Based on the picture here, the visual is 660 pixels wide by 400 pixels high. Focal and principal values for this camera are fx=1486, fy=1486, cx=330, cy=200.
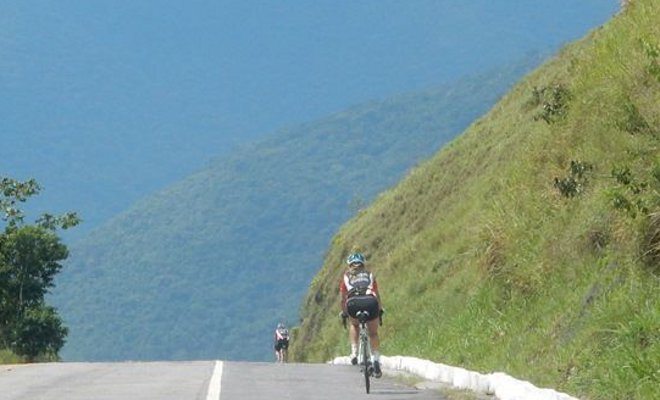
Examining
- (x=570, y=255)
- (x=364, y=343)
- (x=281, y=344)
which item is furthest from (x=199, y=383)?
(x=281, y=344)

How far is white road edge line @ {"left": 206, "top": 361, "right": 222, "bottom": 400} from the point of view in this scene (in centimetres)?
1695

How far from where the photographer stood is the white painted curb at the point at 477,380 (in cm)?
1321

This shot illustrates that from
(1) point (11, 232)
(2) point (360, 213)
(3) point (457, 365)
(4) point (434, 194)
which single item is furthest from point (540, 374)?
(1) point (11, 232)

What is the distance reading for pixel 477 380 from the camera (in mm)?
16547

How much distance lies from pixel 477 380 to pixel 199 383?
4477 mm

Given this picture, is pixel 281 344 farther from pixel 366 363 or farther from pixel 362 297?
pixel 366 363

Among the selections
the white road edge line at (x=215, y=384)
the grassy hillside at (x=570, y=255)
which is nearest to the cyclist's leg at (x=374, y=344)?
the grassy hillside at (x=570, y=255)

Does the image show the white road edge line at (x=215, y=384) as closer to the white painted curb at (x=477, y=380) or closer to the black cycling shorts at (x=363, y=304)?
the black cycling shorts at (x=363, y=304)

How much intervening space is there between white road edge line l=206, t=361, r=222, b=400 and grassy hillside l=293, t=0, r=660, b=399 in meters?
3.23

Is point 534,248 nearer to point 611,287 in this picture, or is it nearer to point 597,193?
point 597,193

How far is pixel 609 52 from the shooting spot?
2141 cm

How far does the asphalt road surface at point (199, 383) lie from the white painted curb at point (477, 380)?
0.43 meters

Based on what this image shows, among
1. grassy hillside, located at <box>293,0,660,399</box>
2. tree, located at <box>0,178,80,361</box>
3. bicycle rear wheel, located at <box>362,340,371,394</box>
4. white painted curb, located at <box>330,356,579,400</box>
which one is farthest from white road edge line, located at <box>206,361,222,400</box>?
tree, located at <box>0,178,80,361</box>

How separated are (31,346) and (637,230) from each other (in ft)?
148
